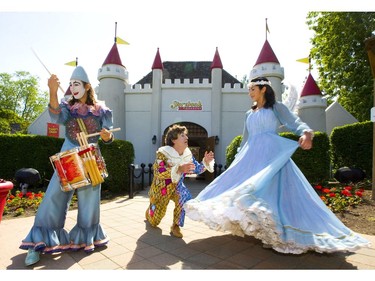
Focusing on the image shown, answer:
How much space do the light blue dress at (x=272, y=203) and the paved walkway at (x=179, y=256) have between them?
0.33 meters

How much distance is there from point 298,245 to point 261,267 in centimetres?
43

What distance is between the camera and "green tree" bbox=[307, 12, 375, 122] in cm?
1304

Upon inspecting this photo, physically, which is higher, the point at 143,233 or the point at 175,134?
the point at 175,134

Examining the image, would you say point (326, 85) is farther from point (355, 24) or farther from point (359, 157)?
point (359, 157)

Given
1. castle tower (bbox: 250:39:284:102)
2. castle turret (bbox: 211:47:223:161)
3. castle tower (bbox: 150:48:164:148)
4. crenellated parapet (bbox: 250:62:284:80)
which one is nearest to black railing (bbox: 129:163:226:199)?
castle turret (bbox: 211:47:223:161)

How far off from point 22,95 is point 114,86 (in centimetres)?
2586

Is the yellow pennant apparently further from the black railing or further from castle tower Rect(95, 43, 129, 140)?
the black railing

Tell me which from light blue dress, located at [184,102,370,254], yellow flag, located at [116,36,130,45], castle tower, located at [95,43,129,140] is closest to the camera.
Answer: light blue dress, located at [184,102,370,254]

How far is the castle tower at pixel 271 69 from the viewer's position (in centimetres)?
1409

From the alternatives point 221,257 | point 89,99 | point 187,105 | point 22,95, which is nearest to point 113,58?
point 187,105

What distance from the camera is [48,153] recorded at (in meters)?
9.24

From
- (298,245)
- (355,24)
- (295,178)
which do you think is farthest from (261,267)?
(355,24)

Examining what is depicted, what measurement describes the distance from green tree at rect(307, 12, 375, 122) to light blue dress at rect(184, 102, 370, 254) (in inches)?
488

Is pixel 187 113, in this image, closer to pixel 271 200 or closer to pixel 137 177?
pixel 137 177
